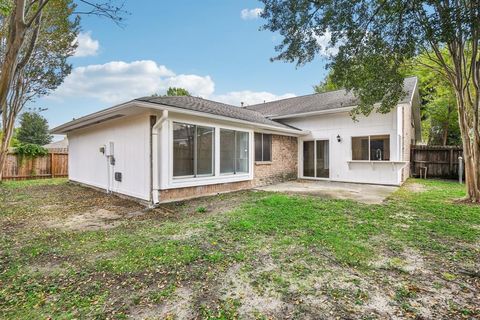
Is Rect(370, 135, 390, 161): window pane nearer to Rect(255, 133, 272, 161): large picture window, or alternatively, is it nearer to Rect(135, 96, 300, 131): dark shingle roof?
Rect(255, 133, 272, 161): large picture window

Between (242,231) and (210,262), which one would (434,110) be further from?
(210,262)

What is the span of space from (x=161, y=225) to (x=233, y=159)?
438 cm

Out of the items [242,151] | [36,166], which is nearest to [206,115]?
[242,151]

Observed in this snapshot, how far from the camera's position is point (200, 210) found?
19.9 ft

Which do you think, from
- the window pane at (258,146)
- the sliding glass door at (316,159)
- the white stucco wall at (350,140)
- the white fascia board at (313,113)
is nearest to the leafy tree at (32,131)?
the white fascia board at (313,113)

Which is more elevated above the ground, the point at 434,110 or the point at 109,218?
the point at 434,110

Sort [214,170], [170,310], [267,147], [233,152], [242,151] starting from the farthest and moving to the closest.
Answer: [267,147] → [242,151] → [233,152] → [214,170] → [170,310]

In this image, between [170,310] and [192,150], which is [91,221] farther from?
[170,310]

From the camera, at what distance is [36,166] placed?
1442 cm

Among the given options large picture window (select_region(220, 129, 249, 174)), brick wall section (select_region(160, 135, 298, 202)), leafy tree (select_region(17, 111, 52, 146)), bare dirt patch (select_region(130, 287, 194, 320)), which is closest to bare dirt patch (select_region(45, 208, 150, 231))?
brick wall section (select_region(160, 135, 298, 202))

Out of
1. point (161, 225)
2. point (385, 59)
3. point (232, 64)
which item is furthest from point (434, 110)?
point (161, 225)

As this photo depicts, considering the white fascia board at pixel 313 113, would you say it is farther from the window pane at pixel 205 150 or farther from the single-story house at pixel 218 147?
the window pane at pixel 205 150

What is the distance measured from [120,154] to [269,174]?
19.4 ft

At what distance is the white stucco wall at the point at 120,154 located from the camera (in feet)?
23.1
